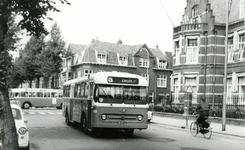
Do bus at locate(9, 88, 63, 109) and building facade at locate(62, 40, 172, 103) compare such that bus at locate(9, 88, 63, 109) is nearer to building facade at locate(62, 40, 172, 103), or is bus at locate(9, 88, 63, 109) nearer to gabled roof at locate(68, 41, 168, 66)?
building facade at locate(62, 40, 172, 103)

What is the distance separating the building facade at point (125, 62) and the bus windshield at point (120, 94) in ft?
143

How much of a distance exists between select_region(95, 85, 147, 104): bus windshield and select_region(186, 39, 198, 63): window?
20.1 meters

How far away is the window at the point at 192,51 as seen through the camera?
33.0 meters

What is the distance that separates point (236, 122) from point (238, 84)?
9.96m

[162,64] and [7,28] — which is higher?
[162,64]

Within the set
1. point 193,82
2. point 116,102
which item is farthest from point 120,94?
point 193,82

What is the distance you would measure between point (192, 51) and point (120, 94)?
68.5 ft

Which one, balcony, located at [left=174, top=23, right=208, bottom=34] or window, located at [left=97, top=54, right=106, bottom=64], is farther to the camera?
window, located at [left=97, top=54, right=106, bottom=64]

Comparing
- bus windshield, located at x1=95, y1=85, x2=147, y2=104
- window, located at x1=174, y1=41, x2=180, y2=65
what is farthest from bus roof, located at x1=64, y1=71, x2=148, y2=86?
window, located at x1=174, y1=41, x2=180, y2=65

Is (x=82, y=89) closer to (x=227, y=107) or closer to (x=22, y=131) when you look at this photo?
(x=22, y=131)

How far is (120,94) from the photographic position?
538 inches

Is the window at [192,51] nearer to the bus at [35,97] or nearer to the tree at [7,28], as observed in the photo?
the bus at [35,97]

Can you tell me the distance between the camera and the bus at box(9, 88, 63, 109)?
4309 cm

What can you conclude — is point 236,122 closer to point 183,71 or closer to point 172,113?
point 172,113
